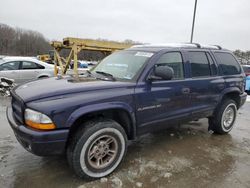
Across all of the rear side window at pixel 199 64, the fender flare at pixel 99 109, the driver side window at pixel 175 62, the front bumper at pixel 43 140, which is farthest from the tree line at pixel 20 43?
the front bumper at pixel 43 140

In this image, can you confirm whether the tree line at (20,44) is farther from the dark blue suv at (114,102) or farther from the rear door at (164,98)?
the rear door at (164,98)

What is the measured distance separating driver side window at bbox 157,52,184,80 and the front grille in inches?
88.2

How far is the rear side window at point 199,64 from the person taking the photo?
4.27m

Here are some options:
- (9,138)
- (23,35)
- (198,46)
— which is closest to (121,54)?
(198,46)

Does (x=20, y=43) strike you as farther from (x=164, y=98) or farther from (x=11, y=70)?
(x=164, y=98)

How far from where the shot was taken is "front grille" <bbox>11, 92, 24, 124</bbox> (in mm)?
2887

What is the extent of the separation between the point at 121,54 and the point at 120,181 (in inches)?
88.4

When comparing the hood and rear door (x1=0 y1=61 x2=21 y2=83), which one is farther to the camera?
rear door (x1=0 y1=61 x2=21 y2=83)

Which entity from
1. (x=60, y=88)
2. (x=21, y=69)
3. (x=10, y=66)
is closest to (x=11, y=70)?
(x=10, y=66)

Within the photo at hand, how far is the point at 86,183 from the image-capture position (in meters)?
3.06

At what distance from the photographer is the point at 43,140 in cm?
270

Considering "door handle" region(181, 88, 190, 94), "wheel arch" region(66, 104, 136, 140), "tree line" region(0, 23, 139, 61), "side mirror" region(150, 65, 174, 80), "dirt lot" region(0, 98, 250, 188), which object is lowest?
"dirt lot" region(0, 98, 250, 188)

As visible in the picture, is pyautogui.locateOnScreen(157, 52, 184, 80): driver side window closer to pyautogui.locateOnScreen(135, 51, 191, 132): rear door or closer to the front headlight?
pyautogui.locateOnScreen(135, 51, 191, 132): rear door

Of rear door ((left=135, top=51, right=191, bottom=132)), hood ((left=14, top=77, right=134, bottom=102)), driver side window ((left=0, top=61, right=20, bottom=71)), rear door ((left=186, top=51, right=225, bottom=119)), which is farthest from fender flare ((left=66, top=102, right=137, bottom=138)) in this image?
driver side window ((left=0, top=61, right=20, bottom=71))
